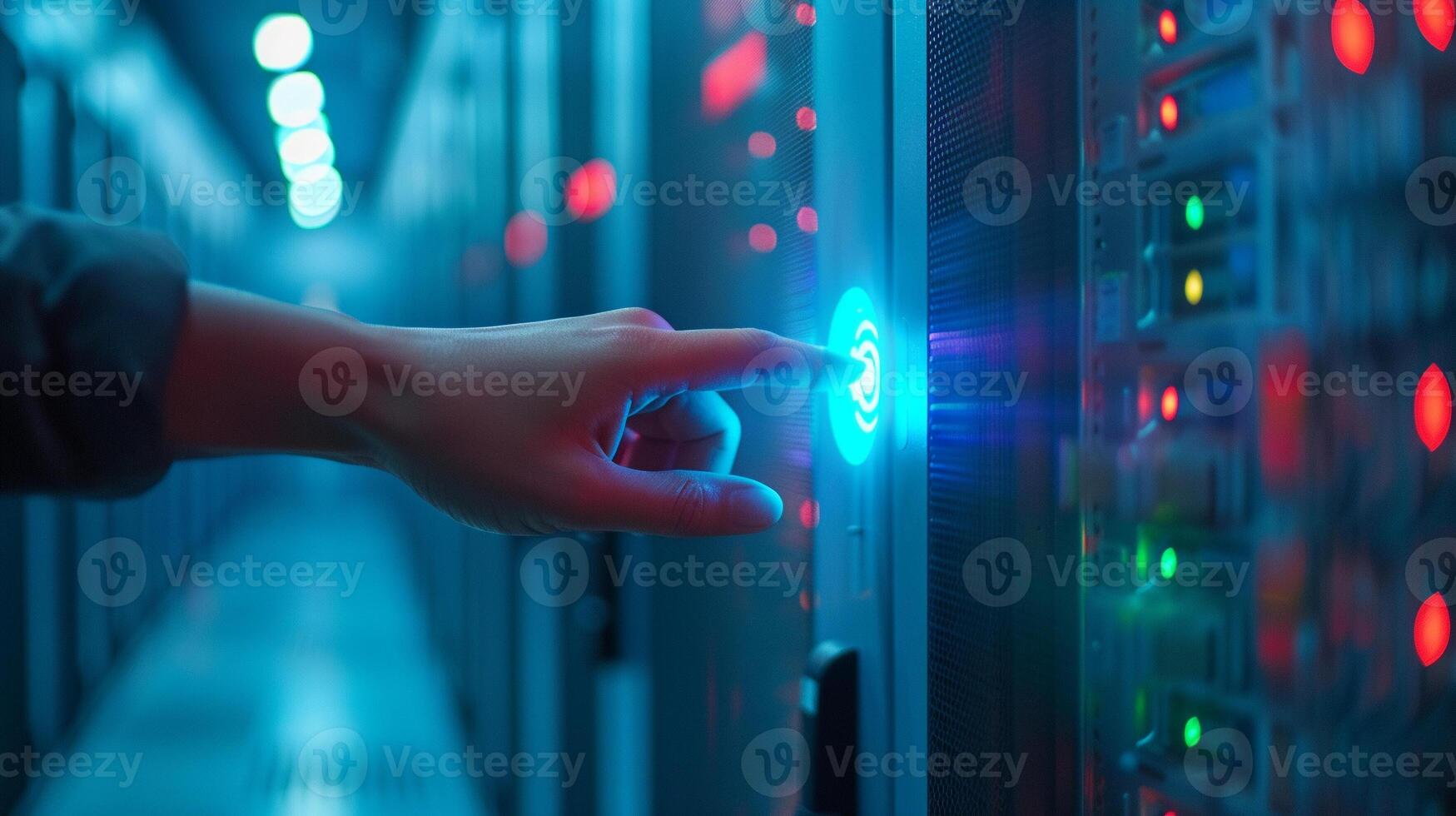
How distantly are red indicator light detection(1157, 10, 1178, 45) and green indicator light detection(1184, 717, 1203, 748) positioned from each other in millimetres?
494

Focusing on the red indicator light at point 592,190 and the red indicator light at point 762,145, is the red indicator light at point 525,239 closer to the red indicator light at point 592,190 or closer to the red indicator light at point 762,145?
the red indicator light at point 592,190

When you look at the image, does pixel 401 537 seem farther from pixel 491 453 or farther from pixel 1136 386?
pixel 1136 386

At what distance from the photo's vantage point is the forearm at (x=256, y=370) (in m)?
0.83

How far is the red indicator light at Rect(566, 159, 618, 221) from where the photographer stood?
56.5 inches

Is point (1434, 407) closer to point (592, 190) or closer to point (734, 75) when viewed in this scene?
point (734, 75)

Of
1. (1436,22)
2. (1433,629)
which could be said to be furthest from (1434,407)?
(1436,22)

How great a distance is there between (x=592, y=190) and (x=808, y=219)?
70 centimetres

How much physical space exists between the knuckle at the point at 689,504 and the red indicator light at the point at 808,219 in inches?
12.2

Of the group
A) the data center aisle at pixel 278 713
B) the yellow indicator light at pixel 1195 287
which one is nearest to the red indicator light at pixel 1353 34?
the yellow indicator light at pixel 1195 287

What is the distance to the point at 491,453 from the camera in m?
0.82

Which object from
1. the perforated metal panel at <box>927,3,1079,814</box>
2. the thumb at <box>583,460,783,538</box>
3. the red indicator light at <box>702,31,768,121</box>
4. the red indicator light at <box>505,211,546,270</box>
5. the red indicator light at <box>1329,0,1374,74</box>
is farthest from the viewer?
the red indicator light at <box>505,211,546,270</box>

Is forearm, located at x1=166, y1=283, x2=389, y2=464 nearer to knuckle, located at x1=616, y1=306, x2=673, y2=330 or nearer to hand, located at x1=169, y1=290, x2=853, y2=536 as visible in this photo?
hand, located at x1=169, y1=290, x2=853, y2=536

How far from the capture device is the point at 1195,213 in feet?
1.93

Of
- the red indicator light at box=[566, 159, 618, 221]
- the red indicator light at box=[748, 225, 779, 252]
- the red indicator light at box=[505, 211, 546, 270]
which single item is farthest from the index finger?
the red indicator light at box=[505, 211, 546, 270]
